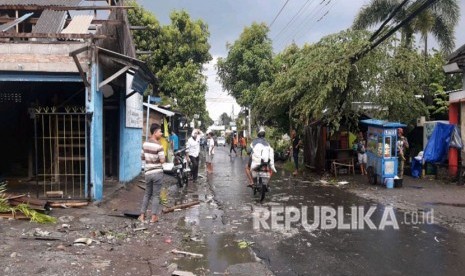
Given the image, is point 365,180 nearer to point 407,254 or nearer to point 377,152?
point 377,152

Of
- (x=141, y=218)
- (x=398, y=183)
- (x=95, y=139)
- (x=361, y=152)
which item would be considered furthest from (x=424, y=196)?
(x=95, y=139)

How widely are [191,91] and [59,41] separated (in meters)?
20.9

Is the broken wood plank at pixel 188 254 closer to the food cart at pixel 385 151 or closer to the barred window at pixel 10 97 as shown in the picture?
the barred window at pixel 10 97

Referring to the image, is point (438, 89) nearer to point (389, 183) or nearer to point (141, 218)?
Result: point (389, 183)

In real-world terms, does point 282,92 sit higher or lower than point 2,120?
higher

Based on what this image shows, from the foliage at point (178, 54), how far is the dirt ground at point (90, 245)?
21.2 metres

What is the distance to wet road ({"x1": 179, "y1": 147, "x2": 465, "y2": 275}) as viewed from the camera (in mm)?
6297

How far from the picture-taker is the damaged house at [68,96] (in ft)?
33.8

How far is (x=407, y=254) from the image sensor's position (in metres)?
6.93

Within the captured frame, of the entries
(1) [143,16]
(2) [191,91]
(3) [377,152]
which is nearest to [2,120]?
(3) [377,152]

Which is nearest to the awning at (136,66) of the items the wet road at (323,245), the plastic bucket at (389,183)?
the wet road at (323,245)

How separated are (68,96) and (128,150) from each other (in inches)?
104

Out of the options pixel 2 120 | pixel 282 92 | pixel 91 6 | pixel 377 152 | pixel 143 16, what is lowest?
pixel 377 152

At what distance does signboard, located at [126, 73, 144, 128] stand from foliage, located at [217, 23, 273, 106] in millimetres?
23014
